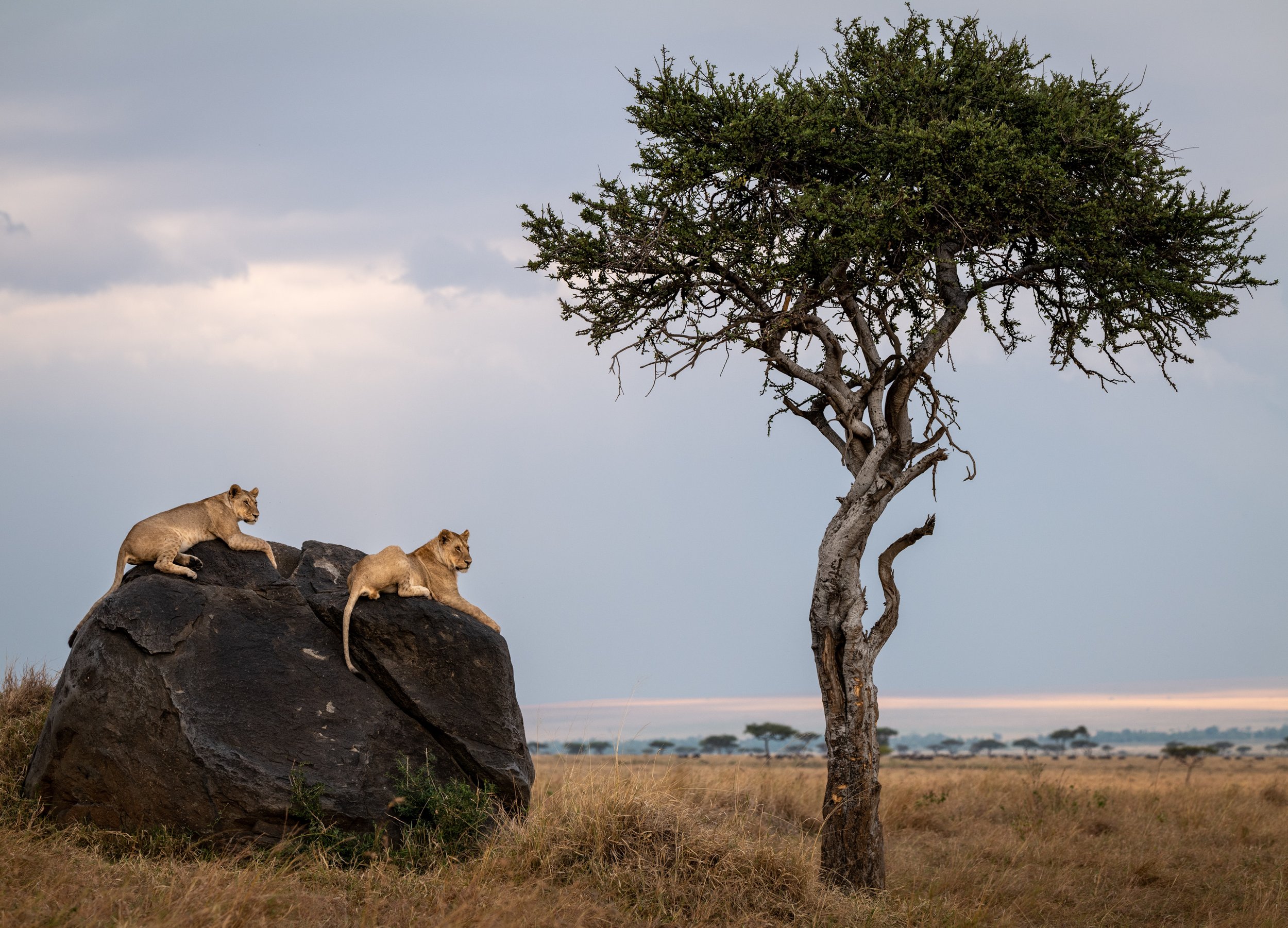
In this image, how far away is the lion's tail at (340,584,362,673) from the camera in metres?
10.6

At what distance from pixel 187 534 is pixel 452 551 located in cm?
287

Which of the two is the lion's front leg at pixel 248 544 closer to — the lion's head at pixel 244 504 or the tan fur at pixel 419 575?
the lion's head at pixel 244 504

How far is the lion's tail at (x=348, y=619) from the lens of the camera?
10578 mm

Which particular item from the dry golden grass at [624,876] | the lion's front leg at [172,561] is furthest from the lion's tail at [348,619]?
the dry golden grass at [624,876]

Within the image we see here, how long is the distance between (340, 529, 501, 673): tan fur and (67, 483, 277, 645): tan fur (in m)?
1.34

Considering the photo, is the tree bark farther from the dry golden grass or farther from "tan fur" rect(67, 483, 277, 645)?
"tan fur" rect(67, 483, 277, 645)

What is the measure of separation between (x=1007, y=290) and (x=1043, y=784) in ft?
36.9

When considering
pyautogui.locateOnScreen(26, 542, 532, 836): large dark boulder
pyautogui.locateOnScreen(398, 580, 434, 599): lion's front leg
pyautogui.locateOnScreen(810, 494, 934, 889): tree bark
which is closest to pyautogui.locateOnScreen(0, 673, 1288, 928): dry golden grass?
pyautogui.locateOnScreen(26, 542, 532, 836): large dark boulder

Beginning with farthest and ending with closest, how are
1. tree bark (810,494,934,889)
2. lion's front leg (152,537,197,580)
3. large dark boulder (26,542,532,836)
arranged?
tree bark (810,494,934,889), lion's front leg (152,537,197,580), large dark boulder (26,542,532,836)

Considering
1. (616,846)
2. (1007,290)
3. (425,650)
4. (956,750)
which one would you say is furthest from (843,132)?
(956,750)

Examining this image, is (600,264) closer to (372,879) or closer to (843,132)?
(843,132)

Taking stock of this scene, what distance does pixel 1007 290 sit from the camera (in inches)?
587

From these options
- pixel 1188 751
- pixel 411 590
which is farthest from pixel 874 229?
pixel 1188 751

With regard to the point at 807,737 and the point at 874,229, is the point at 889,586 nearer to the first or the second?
the point at 874,229
